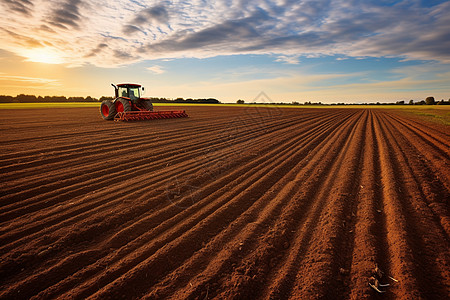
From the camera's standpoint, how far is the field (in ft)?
7.73

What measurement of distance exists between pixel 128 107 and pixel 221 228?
593 inches

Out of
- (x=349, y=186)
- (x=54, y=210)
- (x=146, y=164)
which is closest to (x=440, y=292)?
(x=349, y=186)

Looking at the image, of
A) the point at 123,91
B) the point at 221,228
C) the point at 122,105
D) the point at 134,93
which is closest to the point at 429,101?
the point at 134,93

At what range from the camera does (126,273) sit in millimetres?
2502

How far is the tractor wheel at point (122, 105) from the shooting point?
15891 millimetres

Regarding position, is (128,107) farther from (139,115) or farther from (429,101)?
(429,101)

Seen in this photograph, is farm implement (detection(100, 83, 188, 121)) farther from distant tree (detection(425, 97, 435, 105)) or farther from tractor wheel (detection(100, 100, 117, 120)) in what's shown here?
distant tree (detection(425, 97, 435, 105))

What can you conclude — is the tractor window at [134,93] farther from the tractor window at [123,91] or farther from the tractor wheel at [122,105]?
the tractor wheel at [122,105]

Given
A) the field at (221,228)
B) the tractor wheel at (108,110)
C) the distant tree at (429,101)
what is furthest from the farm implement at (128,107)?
the distant tree at (429,101)

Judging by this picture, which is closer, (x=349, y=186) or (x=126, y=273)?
(x=126, y=273)

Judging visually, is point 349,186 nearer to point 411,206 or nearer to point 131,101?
point 411,206

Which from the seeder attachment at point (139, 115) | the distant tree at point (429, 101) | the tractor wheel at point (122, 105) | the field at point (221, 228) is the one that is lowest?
the field at point (221, 228)

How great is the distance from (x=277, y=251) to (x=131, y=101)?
689 inches

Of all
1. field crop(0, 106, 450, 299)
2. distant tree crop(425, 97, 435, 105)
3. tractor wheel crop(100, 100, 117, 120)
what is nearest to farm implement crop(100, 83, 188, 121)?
tractor wheel crop(100, 100, 117, 120)
